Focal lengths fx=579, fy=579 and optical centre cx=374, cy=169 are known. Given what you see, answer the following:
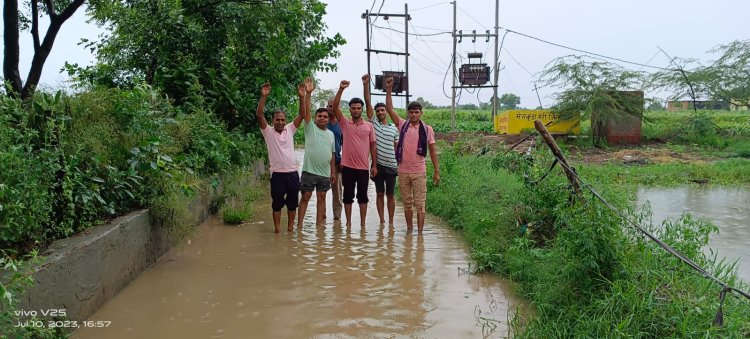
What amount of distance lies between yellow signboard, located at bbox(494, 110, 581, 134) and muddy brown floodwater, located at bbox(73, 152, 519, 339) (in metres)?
17.8

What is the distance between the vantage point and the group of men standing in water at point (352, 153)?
725 cm

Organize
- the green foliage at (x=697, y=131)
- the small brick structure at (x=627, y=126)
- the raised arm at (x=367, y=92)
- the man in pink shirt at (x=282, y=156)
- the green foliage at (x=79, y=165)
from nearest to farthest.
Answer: the green foliage at (x=79, y=165) → the man in pink shirt at (x=282, y=156) → the raised arm at (x=367, y=92) → the green foliage at (x=697, y=131) → the small brick structure at (x=627, y=126)

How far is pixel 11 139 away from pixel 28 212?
635 mm

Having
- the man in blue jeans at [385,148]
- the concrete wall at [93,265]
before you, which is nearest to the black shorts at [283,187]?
the man in blue jeans at [385,148]

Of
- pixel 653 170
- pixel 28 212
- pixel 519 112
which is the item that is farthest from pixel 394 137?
pixel 519 112

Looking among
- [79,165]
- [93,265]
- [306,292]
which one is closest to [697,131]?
[306,292]

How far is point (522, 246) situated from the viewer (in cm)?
577

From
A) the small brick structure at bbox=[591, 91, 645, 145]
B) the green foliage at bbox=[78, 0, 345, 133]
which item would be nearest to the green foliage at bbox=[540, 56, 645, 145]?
the small brick structure at bbox=[591, 91, 645, 145]

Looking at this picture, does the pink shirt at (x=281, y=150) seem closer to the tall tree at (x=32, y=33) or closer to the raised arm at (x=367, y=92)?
the raised arm at (x=367, y=92)

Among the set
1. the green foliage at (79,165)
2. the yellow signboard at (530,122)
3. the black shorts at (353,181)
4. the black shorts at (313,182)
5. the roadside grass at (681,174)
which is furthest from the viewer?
the yellow signboard at (530,122)

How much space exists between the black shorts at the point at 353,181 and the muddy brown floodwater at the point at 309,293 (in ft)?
2.44

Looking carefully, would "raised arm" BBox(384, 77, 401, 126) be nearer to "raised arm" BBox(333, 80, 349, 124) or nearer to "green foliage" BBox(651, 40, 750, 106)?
"raised arm" BBox(333, 80, 349, 124)

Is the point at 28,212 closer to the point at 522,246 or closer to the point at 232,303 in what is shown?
the point at 232,303

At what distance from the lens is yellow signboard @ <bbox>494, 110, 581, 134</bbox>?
23.5 meters
